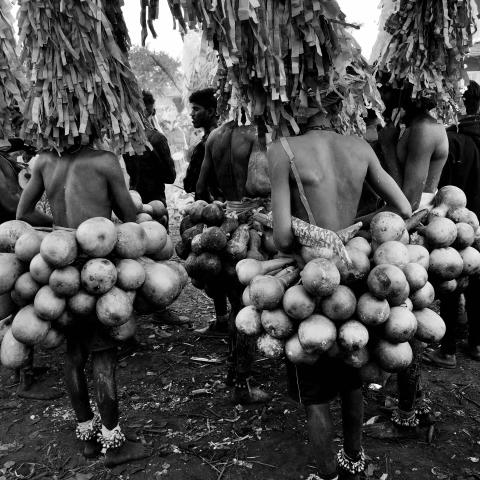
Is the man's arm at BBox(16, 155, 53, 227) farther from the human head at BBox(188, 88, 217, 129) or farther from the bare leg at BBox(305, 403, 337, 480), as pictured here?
the bare leg at BBox(305, 403, 337, 480)

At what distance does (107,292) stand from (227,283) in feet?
3.88

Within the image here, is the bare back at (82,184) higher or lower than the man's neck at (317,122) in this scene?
lower

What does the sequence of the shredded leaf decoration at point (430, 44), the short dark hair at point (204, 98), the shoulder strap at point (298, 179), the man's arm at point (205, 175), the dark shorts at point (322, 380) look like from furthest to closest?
1. the short dark hair at point (204, 98)
2. the man's arm at point (205, 175)
3. the shredded leaf decoration at point (430, 44)
4. the dark shorts at point (322, 380)
5. the shoulder strap at point (298, 179)

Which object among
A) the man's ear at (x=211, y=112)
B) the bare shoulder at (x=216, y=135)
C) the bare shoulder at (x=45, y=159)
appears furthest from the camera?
the man's ear at (x=211, y=112)

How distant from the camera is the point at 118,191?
2998 mm

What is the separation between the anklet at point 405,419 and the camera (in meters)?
3.14

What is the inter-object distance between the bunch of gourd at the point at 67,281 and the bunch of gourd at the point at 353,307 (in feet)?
2.61

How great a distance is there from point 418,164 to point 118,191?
80.2 inches

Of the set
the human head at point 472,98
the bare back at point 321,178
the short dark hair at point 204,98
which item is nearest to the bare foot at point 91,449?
the bare back at point 321,178

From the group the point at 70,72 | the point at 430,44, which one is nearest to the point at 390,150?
the point at 430,44

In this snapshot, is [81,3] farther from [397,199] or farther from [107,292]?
[397,199]

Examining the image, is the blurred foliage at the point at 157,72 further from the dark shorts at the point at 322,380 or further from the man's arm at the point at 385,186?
the dark shorts at the point at 322,380

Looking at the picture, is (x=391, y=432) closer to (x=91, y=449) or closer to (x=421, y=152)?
(x=421, y=152)

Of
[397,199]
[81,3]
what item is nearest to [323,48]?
[397,199]
